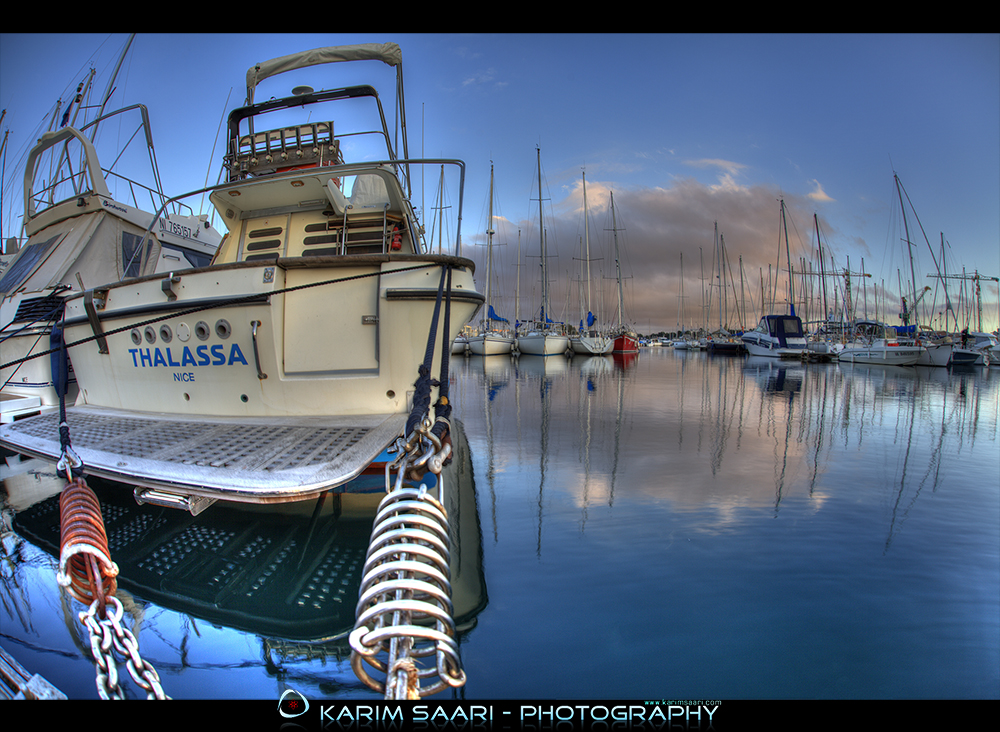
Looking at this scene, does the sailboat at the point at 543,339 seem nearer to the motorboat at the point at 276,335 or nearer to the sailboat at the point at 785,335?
Result: the sailboat at the point at 785,335

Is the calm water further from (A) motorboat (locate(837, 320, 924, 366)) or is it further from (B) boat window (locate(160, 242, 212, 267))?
(A) motorboat (locate(837, 320, 924, 366))

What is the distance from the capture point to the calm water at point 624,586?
198cm

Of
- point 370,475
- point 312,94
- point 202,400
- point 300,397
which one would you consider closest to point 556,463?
point 370,475

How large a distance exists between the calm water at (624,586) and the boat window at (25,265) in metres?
5.49

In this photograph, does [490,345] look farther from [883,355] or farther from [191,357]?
[191,357]

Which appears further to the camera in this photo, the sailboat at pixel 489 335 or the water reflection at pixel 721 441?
the sailboat at pixel 489 335

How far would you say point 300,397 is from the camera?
4.45 m

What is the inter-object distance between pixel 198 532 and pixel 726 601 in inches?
154

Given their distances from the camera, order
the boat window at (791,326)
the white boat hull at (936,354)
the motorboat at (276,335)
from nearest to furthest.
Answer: the motorboat at (276,335)
the white boat hull at (936,354)
the boat window at (791,326)

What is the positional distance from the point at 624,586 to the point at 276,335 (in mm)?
3761
